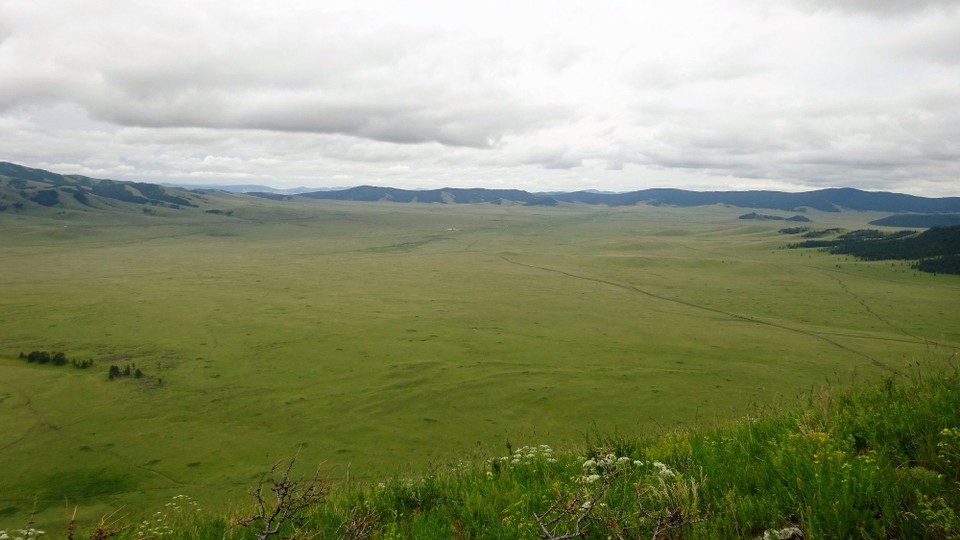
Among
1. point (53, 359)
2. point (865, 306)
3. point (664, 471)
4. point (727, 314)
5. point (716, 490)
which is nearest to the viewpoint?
point (716, 490)

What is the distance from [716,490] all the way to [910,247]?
147829mm

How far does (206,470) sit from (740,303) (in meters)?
A: 59.9

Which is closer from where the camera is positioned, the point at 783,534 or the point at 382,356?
the point at 783,534

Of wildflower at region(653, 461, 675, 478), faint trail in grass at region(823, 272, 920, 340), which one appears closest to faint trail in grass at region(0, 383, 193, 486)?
wildflower at region(653, 461, 675, 478)

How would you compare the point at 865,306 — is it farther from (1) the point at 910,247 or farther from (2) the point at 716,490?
(1) the point at 910,247

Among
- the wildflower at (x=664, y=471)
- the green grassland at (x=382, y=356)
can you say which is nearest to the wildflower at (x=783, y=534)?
the wildflower at (x=664, y=471)

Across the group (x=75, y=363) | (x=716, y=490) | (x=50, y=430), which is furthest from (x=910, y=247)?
(x=50, y=430)

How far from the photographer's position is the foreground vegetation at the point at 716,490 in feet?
12.7

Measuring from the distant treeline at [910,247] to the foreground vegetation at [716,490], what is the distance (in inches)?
4459

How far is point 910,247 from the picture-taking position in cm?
11794

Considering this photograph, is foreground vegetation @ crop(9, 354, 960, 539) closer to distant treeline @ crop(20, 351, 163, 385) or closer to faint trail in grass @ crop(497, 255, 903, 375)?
faint trail in grass @ crop(497, 255, 903, 375)

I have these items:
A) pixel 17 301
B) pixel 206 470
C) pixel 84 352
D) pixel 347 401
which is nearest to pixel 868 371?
pixel 347 401

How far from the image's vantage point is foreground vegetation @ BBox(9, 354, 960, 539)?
12.7ft

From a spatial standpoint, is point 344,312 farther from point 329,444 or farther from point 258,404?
point 329,444
